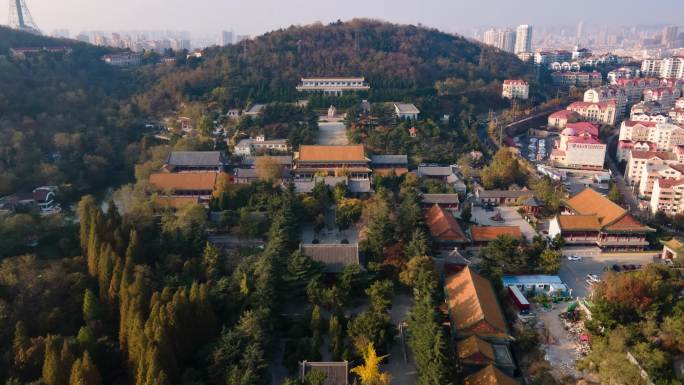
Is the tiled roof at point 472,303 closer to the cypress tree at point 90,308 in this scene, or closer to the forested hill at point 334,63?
the cypress tree at point 90,308

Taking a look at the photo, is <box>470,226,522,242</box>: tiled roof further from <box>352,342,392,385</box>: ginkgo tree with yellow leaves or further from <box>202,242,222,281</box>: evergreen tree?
<box>202,242,222,281</box>: evergreen tree

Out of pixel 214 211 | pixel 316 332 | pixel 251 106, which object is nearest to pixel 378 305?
pixel 316 332

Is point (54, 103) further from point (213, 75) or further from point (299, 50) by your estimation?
point (299, 50)

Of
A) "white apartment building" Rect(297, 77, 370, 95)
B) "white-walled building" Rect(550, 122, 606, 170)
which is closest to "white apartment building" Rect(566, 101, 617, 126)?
"white-walled building" Rect(550, 122, 606, 170)

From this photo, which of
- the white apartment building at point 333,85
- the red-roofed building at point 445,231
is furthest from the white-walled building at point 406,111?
the red-roofed building at point 445,231

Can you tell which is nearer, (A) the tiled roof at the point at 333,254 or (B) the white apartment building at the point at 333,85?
(A) the tiled roof at the point at 333,254

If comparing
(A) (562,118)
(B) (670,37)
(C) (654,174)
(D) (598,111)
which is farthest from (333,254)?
(B) (670,37)
